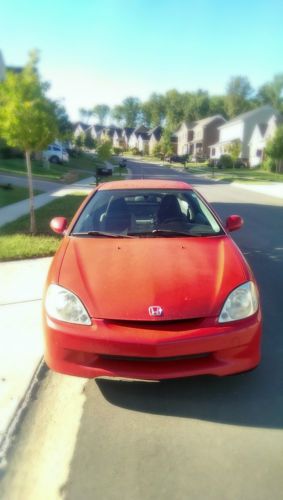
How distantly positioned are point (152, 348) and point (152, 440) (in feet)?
2.00

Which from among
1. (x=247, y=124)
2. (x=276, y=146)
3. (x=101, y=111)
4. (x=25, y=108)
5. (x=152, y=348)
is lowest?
(x=152, y=348)

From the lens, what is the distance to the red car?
8.56 ft

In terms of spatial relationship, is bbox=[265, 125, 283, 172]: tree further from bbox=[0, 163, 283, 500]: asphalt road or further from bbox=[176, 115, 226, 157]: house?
bbox=[176, 115, 226, 157]: house

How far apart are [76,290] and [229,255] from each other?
4.45ft

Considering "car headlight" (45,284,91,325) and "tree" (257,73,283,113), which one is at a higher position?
"tree" (257,73,283,113)

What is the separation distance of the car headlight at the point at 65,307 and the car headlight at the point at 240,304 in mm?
963

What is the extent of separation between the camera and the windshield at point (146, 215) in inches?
155

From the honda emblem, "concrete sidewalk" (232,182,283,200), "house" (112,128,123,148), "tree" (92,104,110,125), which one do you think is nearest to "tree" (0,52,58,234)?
the honda emblem

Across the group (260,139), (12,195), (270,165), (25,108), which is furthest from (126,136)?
(25,108)

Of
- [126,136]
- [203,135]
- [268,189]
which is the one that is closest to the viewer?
[268,189]

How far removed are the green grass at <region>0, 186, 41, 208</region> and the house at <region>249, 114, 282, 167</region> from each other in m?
38.4

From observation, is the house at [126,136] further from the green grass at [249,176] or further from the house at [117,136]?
the green grass at [249,176]

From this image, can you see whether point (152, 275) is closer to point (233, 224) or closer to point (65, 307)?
point (65, 307)

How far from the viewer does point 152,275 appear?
3.04 m
